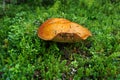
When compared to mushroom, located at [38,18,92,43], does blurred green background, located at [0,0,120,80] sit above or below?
below

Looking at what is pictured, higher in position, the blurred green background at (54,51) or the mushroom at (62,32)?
the mushroom at (62,32)

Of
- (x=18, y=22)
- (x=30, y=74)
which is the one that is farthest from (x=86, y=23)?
(x=30, y=74)

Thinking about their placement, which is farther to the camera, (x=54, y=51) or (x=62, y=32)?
(x=54, y=51)

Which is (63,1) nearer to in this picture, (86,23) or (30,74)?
(86,23)

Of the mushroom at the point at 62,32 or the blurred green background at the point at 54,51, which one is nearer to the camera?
the blurred green background at the point at 54,51
